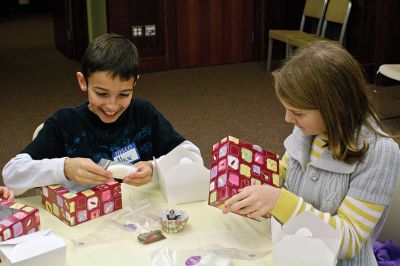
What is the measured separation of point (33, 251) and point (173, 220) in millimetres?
355

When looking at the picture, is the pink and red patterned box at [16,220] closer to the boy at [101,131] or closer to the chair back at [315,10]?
the boy at [101,131]

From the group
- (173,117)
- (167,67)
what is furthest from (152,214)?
(167,67)

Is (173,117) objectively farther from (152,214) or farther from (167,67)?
(152,214)

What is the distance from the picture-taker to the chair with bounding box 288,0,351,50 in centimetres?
527

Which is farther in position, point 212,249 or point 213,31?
point 213,31

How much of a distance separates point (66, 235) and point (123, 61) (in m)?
0.58

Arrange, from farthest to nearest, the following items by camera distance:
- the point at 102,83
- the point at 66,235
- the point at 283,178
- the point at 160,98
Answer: the point at 160,98
the point at 102,83
the point at 283,178
the point at 66,235

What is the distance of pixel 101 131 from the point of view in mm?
1859

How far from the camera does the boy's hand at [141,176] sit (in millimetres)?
1640

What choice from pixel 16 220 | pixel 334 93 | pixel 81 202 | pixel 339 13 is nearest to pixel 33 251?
pixel 16 220

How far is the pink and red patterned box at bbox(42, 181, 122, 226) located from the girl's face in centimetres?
50

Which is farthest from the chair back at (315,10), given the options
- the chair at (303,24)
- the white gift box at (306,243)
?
the white gift box at (306,243)

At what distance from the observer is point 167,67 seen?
232 inches

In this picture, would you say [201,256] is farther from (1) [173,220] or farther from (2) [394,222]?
(2) [394,222]
